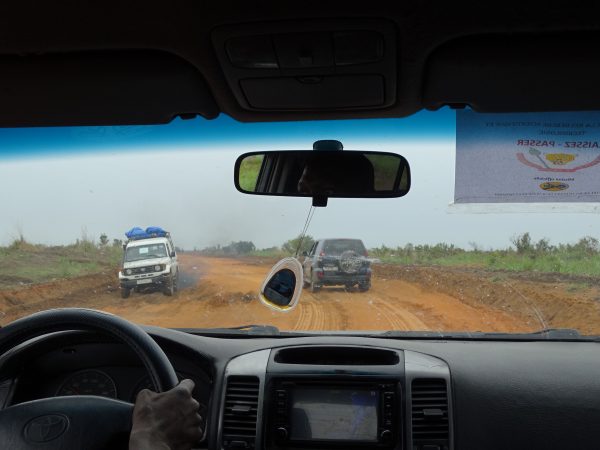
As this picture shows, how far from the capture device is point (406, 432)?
3.45m

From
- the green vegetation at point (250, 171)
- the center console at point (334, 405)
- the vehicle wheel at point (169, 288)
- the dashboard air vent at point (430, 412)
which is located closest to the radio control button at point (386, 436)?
the center console at point (334, 405)

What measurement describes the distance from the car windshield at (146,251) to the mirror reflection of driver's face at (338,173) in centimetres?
181

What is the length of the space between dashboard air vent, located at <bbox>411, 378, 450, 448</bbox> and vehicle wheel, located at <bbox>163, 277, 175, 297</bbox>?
2.28 meters

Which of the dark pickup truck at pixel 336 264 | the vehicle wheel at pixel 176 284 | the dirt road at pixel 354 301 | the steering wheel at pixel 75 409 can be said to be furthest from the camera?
the vehicle wheel at pixel 176 284

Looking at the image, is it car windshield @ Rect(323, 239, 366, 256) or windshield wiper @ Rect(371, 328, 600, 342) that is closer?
windshield wiper @ Rect(371, 328, 600, 342)

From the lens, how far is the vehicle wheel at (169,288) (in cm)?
513

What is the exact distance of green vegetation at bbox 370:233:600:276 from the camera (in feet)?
14.8

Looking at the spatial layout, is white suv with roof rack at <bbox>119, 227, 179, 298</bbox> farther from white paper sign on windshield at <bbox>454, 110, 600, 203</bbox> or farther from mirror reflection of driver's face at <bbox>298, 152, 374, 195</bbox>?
white paper sign on windshield at <bbox>454, 110, 600, 203</bbox>

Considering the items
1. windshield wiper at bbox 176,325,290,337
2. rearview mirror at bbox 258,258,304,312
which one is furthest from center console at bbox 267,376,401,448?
rearview mirror at bbox 258,258,304,312

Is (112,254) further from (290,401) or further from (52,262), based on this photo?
(290,401)

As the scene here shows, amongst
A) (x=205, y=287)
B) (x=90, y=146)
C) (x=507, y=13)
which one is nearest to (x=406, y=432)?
(x=507, y=13)

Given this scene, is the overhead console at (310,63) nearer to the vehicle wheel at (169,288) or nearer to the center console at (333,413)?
the center console at (333,413)

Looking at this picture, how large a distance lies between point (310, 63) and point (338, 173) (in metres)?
0.83

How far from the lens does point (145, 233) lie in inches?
209
